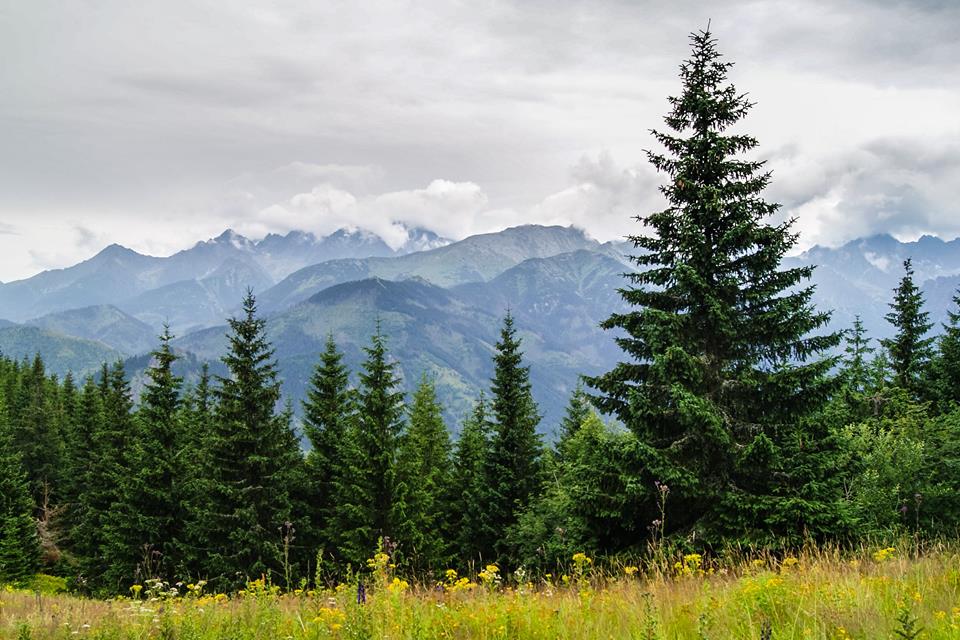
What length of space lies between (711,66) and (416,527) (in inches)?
897

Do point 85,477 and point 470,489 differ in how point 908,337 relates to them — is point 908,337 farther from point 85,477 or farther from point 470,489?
point 85,477

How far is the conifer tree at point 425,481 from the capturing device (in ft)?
85.7

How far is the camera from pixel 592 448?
47.3 feet

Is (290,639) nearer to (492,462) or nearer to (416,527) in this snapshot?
(416,527)

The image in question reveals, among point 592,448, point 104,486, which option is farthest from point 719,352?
point 104,486

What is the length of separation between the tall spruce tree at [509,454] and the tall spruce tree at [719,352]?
16740 millimetres

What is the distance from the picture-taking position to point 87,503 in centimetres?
3472

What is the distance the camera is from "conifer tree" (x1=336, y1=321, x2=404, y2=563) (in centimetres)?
2573

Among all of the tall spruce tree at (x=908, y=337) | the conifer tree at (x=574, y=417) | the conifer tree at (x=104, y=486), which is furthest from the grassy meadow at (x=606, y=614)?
the tall spruce tree at (x=908, y=337)

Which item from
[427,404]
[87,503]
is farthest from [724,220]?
[87,503]

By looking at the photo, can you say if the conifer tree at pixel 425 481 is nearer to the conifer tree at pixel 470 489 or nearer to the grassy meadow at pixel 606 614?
the conifer tree at pixel 470 489

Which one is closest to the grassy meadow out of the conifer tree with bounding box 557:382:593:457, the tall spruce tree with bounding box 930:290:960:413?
the tall spruce tree with bounding box 930:290:960:413

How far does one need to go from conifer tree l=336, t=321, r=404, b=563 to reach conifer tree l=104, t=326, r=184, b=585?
828cm

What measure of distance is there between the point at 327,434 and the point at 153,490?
8.34 metres
